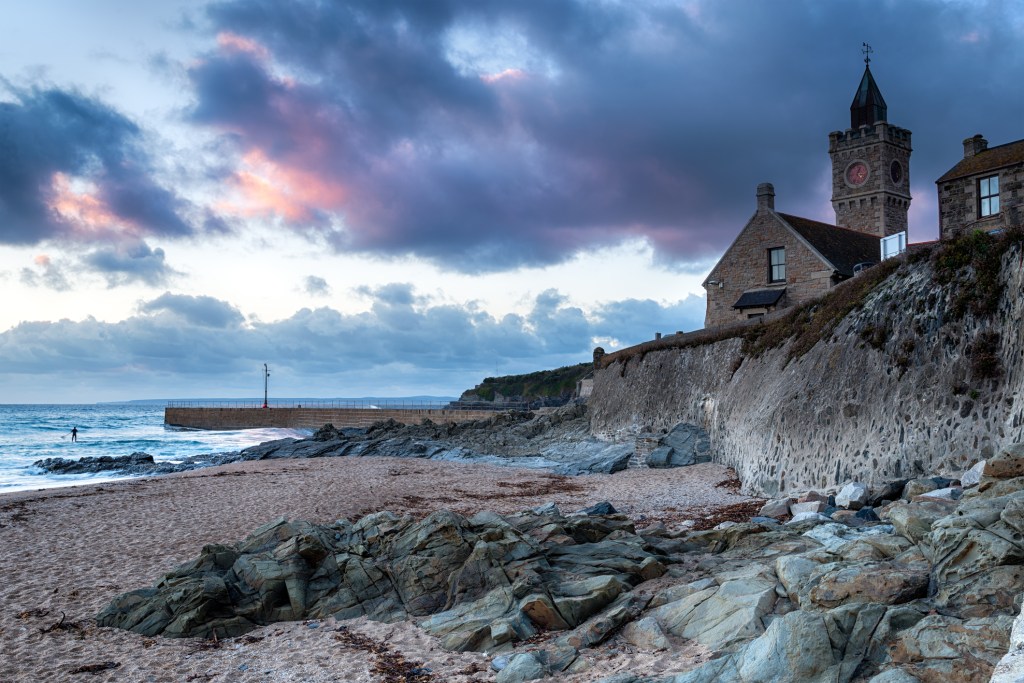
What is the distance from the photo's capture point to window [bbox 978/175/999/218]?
2506 cm

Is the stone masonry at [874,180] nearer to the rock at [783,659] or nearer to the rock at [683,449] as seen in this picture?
the rock at [683,449]

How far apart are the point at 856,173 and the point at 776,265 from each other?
762 inches

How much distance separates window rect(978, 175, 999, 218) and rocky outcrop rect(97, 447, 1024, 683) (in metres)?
19.1

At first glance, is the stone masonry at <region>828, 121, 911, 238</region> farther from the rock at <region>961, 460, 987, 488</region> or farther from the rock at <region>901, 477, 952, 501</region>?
the rock at <region>961, 460, 987, 488</region>

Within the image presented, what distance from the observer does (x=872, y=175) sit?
45.8 metres

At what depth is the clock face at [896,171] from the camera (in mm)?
46375

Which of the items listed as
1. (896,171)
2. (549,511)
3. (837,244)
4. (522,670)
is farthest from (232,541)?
(896,171)

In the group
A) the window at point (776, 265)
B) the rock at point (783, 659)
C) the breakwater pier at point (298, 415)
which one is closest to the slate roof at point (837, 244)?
the window at point (776, 265)

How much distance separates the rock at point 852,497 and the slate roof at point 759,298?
20586mm

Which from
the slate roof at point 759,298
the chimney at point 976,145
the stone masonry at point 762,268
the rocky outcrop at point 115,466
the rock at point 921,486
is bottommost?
the rocky outcrop at point 115,466

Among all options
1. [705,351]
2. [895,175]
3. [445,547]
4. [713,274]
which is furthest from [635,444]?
[895,175]

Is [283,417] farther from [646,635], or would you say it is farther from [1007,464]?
[1007,464]

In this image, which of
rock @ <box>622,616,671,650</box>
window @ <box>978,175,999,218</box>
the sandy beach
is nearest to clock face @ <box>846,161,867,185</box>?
window @ <box>978,175,999,218</box>

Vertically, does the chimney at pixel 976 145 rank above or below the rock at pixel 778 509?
above
